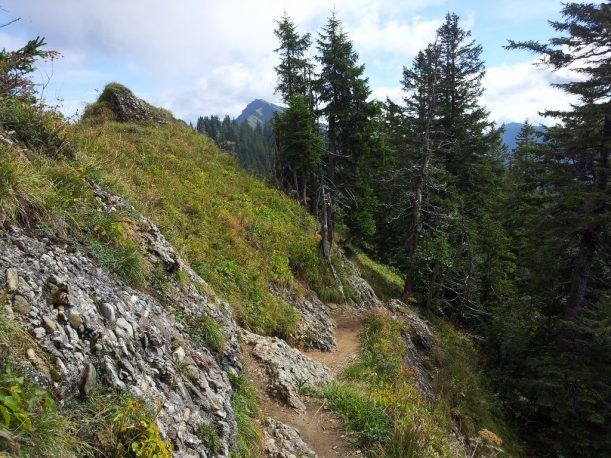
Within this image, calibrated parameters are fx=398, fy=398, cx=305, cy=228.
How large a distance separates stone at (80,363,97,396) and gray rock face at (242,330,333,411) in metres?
4.71

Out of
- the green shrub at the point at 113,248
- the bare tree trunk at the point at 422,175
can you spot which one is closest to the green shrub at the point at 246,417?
the green shrub at the point at 113,248

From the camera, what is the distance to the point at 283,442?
6.32 meters

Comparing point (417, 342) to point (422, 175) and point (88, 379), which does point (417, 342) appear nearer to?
point (422, 175)

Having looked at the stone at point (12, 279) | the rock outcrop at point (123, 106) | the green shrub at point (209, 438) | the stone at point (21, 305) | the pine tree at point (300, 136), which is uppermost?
the rock outcrop at point (123, 106)

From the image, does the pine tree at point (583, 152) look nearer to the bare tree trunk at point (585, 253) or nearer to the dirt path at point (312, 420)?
the bare tree trunk at point (585, 253)

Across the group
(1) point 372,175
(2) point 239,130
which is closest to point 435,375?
(1) point 372,175

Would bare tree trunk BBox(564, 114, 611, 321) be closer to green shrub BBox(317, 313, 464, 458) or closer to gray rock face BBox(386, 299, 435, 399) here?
gray rock face BBox(386, 299, 435, 399)

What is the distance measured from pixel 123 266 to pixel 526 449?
47.9ft

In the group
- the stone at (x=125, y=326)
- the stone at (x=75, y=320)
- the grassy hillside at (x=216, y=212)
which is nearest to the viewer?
the stone at (x=75, y=320)

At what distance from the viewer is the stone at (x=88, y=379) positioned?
355 cm

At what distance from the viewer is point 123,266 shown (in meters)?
5.71

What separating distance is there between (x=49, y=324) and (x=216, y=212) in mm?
11552

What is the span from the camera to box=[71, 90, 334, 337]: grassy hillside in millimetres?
10641

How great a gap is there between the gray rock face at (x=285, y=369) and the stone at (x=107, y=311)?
4.27 m
